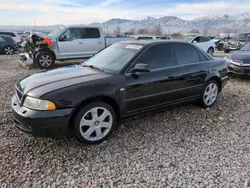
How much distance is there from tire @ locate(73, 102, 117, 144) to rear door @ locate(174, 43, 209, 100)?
1565 millimetres

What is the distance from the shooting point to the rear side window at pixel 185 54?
404 cm

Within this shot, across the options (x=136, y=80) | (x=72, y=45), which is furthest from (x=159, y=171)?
(x=72, y=45)

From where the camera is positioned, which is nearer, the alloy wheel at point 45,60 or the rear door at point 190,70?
the rear door at point 190,70

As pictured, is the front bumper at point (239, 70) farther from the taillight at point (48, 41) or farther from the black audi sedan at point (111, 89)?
the taillight at point (48, 41)

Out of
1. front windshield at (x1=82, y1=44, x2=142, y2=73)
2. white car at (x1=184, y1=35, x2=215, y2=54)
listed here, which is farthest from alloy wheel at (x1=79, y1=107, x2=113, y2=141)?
white car at (x1=184, y1=35, x2=215, y2=54)

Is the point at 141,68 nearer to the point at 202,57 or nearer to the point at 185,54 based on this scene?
the point at 185,54

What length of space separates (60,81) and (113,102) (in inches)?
33.1

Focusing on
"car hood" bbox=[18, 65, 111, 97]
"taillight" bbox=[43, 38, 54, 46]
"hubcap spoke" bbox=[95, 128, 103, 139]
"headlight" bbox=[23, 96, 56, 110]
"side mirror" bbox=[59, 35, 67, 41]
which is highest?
"side mirror" bbox=[59, 35, 67, 41]

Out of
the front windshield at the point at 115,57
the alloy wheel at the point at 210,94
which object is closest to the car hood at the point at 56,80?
the front windshield at the point at 115,57

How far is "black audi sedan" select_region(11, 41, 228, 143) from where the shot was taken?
8.98ft

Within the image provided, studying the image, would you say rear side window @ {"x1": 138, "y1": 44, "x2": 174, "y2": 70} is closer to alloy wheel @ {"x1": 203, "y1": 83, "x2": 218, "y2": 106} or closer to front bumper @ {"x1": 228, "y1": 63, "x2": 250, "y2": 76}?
alloy wheel @ {"x1": 203, "y1": 83, "x2": 218, "y2": 106}

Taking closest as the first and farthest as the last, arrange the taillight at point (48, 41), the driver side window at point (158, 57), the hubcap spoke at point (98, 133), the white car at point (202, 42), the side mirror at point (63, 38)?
the hubcap spoke at point (98, 133), the driver side window at point (158, 57), the taillight at point (48, 41), the side mirror at point (63, 38), the white car at point (202, 42)

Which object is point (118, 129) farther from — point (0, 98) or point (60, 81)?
point (0, 98)

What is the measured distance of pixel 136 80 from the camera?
11.1 feet
